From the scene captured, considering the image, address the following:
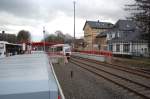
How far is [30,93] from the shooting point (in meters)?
2.64

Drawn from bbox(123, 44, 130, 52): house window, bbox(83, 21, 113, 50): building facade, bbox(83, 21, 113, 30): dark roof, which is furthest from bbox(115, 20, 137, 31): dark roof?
bbox(83, 21, 113, 30): dark roof

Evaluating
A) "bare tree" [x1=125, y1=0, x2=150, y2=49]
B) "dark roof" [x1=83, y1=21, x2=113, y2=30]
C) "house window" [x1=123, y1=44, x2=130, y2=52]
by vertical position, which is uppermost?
"dark roof" [x1=83, y1=21, x2=113, y2=30]

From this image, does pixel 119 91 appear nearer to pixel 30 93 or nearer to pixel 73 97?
pixel 73 97

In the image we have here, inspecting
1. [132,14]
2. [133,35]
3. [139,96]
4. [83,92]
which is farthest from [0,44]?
[133,35]

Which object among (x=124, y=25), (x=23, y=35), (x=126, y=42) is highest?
(x=23, y=35)

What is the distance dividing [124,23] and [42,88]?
66457mm

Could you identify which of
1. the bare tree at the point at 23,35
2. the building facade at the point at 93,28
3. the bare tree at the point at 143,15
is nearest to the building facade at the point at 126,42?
the bare tree at the point at 143,15

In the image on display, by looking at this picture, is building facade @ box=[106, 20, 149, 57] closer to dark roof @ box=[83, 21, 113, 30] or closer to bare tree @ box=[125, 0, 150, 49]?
bare tree @ box=[125, 0, 150, 49]

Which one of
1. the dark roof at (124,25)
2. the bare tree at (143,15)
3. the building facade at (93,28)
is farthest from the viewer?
the building facade at (93,28)

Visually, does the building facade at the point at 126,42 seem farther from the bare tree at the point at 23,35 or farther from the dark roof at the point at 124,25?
the bare tree at the point at 23,35

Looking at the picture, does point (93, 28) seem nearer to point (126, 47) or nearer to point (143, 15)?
point (126, 47)

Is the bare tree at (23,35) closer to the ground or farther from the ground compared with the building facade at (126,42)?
farther from the ground

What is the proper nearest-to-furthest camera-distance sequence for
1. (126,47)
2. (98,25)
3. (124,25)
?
1. (126,47)
2. (124,25)
3. (98,25)

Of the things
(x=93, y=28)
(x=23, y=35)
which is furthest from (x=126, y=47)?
(x=23, y=35)
